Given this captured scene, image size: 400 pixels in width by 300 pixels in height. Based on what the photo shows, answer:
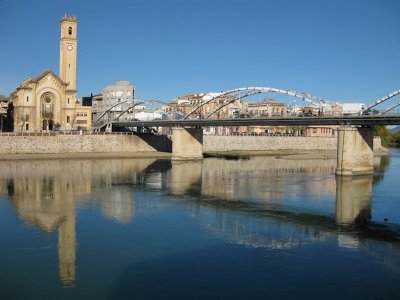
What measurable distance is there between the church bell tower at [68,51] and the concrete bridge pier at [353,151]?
5346cm

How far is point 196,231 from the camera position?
849 inches

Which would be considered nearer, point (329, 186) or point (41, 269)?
point (41, 269)

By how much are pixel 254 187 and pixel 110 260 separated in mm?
21593

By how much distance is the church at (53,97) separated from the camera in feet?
252

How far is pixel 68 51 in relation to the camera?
84062 mm

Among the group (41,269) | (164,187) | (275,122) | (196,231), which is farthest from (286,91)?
(41,269)

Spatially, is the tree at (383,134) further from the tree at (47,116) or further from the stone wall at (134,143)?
the tree at (47,116)

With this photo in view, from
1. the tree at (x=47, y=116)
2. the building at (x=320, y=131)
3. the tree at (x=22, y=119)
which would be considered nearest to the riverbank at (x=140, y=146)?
the tree at (x=47, y=116)

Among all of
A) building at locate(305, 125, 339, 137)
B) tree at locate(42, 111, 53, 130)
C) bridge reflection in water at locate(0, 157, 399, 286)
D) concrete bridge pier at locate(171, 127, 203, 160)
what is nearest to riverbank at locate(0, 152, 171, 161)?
concrete bridge pier at locate(171, 127, 203, 160)

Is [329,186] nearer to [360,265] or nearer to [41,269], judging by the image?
[360,265]

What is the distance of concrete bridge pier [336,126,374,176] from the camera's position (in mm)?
43781

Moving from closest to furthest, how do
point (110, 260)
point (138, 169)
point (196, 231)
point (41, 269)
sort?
point (41, 269) → point (110, 260) → point (196, 231) → point (138, 169)

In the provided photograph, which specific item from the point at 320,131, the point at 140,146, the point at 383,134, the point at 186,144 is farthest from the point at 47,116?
the point at 383,134

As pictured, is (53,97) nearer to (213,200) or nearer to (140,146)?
(140,146)
